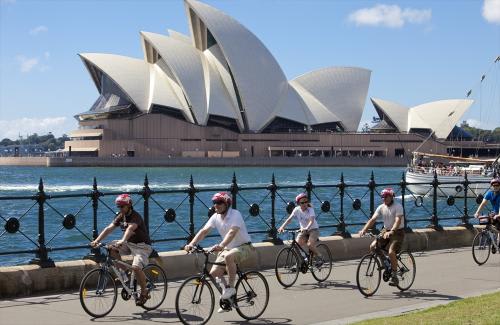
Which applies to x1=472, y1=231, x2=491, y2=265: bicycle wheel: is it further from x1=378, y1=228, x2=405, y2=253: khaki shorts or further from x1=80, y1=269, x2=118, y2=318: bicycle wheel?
x1=80, y1=269, x2=118, y2=318: bicycle wheel

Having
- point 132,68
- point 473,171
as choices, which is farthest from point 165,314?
point 132,68

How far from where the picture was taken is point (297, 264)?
11312mm

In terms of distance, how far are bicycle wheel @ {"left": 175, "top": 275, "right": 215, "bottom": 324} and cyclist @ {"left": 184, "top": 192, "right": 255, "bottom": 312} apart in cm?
23

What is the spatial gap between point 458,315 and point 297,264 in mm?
3534

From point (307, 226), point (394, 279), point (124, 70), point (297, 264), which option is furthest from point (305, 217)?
point (124, 70)

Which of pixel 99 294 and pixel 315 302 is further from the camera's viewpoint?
pixel 315 302

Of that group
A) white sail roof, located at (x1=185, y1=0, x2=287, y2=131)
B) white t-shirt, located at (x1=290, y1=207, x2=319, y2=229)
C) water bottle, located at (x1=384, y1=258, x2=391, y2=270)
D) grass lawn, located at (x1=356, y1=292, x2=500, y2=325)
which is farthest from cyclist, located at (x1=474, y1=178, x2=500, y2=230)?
white sail roof, located at (x1=185, y1=0, x2=287, y2=131)

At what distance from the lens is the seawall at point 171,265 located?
10.3 metres

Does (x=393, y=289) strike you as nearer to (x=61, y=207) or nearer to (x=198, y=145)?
(x=61, y=207)

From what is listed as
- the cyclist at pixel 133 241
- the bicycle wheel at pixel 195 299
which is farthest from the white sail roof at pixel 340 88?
the bicycle wheel at pixel 195 299

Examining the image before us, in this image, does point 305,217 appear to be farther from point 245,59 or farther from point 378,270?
point 245,59

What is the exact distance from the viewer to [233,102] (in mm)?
116000

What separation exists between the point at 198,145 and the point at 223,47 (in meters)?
23.2

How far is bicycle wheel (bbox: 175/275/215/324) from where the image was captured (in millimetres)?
8305
